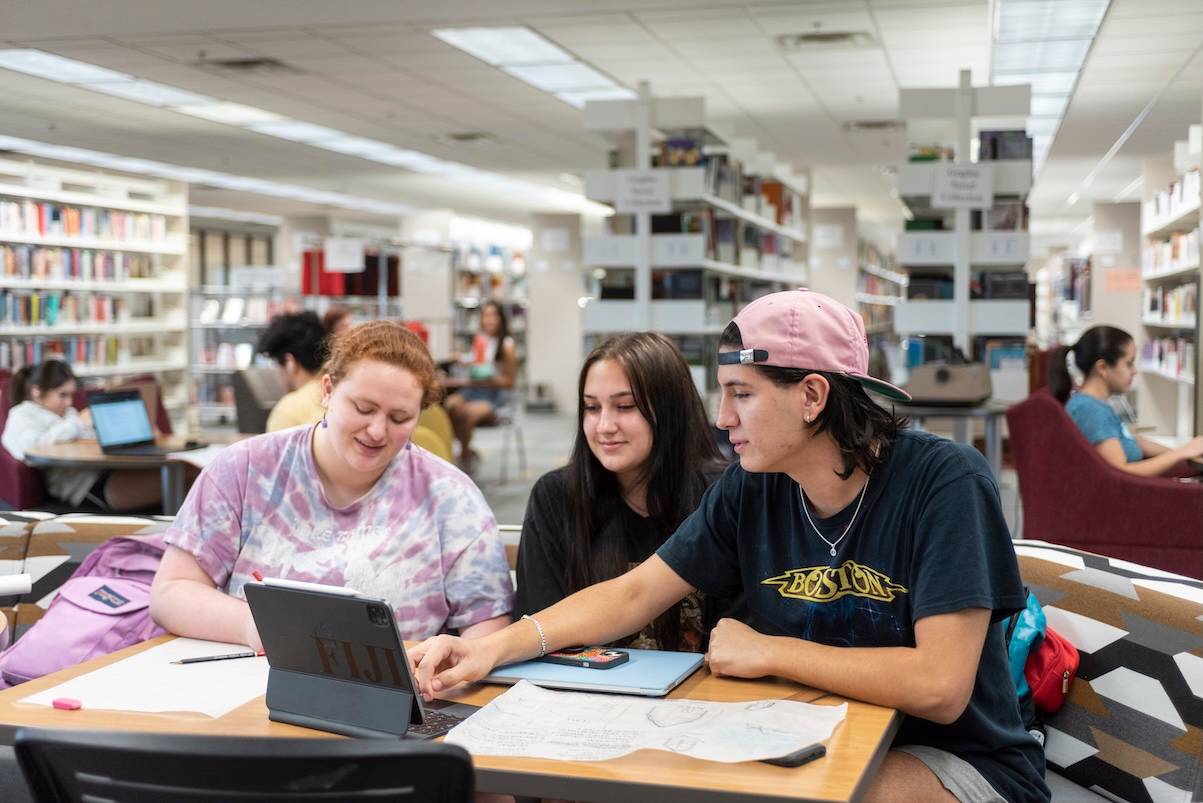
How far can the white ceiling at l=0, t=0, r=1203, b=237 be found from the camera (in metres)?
6.53

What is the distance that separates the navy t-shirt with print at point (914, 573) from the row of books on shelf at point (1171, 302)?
6.57 meters

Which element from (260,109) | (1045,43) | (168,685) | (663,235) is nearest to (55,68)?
(260,109)

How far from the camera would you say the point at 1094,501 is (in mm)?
4527

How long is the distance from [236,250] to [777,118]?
14.4m

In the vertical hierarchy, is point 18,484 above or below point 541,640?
below

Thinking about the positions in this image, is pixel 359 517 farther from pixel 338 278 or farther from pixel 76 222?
pixel 76 222

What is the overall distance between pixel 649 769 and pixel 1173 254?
906cm

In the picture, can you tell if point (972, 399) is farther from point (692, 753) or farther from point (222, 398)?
point (222, 398)

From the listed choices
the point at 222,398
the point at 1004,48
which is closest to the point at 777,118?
the point at 1004,48

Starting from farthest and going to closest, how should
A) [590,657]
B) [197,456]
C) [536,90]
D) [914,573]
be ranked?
[536,90] → [197,456] → [590,657] → [914,573]

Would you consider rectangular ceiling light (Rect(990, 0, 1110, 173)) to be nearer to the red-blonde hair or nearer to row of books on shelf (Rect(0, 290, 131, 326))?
the red-blonde hair

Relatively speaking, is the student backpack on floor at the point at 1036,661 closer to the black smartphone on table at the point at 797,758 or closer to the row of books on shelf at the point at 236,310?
the black smartphone on table at the point at 797,758

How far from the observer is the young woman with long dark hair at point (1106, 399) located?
15.2ft

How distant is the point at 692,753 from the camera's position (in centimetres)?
144
